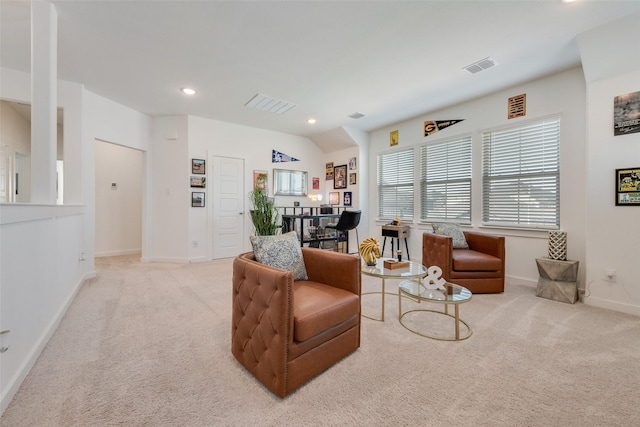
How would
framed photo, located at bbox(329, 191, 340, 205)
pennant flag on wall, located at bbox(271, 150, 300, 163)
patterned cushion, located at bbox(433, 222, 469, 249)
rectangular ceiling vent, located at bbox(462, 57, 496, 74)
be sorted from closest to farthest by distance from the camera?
rectangular ceiling vent, located at bbox(462, 57, 496, 74), patterned cushion, located at bbox(433, 222, 469, 249), pennant flag on wall, located at bbox(271, 150, 300, 163), framed photo, located at bbox(329, 191, 340, 205)

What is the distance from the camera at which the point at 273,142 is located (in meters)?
5.90

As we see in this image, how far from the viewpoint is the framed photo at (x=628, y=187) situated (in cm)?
251

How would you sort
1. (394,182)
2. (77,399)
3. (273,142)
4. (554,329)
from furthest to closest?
(273,142)
(394,182)
(554,329)
(77,399)

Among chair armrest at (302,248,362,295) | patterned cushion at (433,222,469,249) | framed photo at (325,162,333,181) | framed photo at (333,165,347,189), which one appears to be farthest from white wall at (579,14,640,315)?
framed photo at (325,162,333,181)

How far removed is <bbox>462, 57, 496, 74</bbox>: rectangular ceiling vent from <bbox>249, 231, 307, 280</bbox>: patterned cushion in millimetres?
2963

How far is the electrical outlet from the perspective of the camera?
266 centimetres

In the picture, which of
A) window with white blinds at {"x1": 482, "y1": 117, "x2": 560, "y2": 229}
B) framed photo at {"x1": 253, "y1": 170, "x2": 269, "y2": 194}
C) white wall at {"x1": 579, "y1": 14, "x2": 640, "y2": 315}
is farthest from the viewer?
framed photo at {"x1": 253, "y1": 170, "x2": 269, "y2": 194}

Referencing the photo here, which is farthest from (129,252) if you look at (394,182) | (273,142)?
(394,182)

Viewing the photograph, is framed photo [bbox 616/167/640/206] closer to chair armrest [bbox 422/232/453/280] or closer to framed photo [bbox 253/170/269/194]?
chair armrest [bbox 422/232/453/280]

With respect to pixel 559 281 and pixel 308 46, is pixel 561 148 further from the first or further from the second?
pixel 308 46

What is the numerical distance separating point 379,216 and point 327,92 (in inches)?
115

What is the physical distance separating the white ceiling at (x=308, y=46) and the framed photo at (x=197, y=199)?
1659mm

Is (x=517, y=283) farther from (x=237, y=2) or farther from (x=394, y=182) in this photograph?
(x=237, y=2)

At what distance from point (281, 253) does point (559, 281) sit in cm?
319
